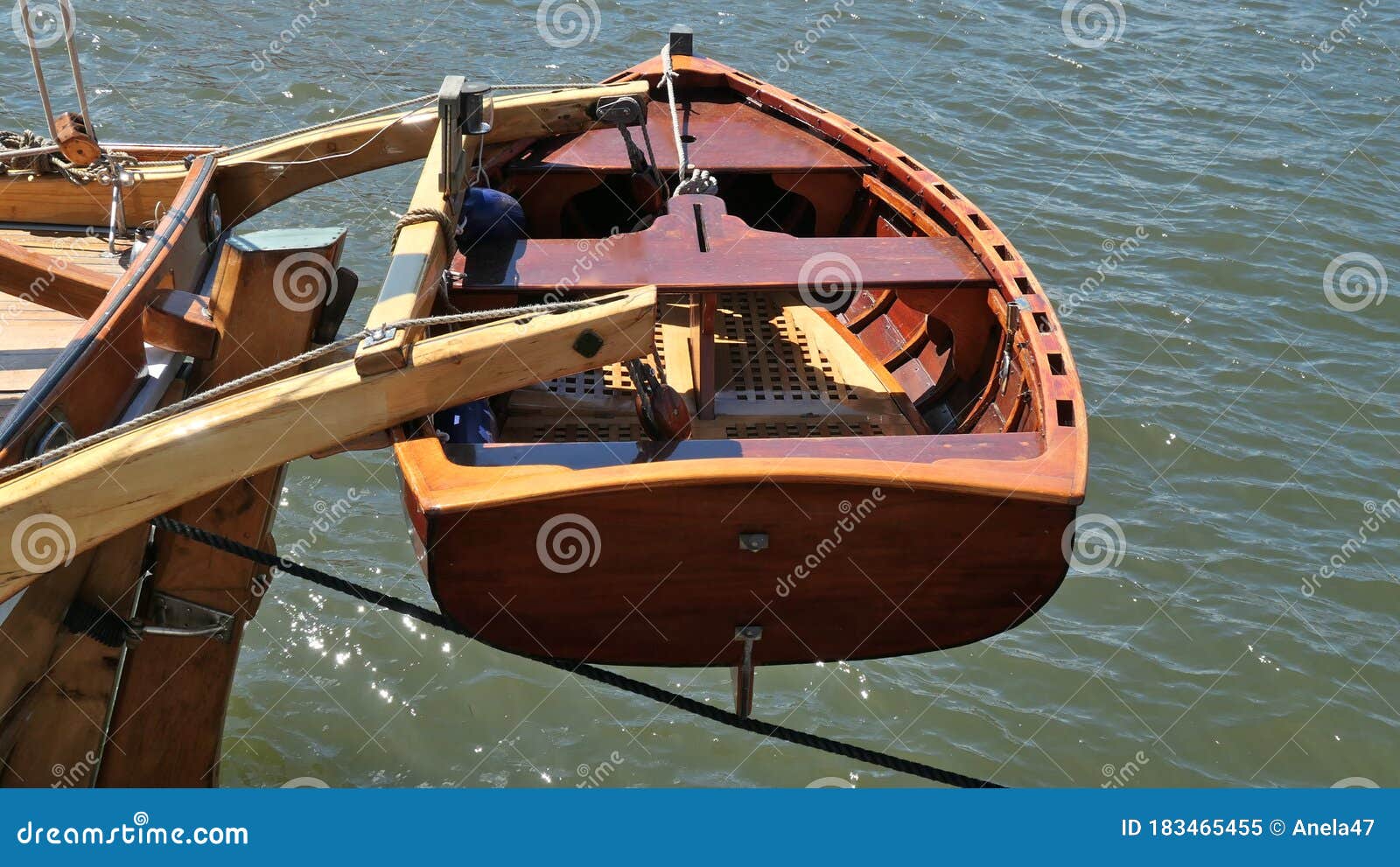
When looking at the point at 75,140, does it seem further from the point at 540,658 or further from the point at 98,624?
the point at 540,658

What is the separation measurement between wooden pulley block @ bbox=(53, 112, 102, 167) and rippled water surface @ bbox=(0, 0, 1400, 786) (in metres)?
2.30

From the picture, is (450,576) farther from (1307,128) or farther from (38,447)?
(1307,128)

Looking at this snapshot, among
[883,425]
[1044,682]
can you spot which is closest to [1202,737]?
[1044,682]

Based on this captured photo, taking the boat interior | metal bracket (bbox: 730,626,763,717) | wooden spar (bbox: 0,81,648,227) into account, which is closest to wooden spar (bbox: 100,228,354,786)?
wooden spar (bbox: 0,81,648,227)

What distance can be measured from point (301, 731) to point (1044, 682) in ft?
10.7

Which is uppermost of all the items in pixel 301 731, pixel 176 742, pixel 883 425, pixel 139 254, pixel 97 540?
pixel 139 254

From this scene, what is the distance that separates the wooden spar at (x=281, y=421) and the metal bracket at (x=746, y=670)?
874 mm

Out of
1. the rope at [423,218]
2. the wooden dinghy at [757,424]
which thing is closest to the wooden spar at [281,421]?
the wooden dinghy at [757,424]

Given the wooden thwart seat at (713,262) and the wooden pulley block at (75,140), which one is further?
the wooden thwart seat at (713,262)

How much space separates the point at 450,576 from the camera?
11.3 ft

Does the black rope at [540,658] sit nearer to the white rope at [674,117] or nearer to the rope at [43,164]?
the rope at [43,164]

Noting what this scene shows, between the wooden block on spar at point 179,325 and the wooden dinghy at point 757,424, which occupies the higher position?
the wooden block on spar at point 179,325

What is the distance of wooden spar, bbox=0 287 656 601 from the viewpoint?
3025 mm

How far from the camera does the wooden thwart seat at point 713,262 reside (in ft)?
14.5
